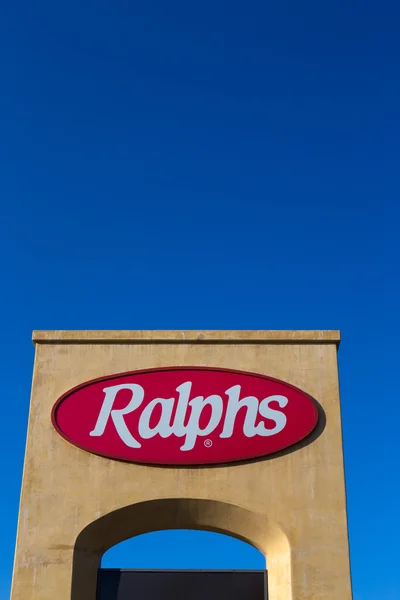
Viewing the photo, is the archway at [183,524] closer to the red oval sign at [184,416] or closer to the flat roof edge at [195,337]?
the red oval sign at [184,416]

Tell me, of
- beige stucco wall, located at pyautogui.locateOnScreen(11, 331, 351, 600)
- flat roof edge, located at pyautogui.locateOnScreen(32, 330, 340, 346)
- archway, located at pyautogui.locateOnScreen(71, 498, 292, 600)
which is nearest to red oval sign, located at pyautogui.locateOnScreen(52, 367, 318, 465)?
beige stucco wall, located at pyautogui.locateOnScreen(11, 331, 351, 600)

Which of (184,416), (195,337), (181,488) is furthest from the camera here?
(195,337)

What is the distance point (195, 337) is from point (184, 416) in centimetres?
156

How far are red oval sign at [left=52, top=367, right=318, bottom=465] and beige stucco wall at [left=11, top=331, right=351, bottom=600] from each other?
0.20 m

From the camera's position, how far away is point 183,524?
18.2m

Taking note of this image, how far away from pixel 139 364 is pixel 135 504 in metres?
2.74

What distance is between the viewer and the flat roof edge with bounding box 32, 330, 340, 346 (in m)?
18.2

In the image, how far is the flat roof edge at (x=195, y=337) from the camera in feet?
59.6

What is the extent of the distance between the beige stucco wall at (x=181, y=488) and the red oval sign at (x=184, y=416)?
20 centimetres

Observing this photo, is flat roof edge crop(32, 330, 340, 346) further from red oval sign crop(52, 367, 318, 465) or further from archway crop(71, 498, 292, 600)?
archway crop(71, 498, 292, 600)

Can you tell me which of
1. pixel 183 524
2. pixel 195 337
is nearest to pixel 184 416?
pixel 195 337

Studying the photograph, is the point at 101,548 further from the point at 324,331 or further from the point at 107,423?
the point at 324,331

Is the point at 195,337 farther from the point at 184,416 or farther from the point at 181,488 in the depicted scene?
the point at 181,488

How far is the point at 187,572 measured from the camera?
1808 cm
